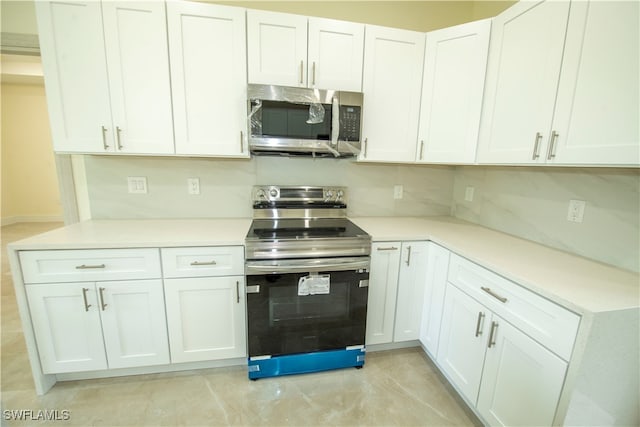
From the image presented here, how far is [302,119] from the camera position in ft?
5.37

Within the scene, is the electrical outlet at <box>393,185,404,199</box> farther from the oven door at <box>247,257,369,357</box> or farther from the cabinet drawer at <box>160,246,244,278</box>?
the cabinet drawer at <box>160,246,244,278</box>

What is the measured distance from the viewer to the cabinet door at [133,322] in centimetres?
150

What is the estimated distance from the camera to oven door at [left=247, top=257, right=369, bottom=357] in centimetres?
152

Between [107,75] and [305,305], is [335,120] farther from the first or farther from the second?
[107,75]

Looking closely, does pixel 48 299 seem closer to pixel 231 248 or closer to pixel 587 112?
pixel 231 248

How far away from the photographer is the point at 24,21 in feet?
5.92

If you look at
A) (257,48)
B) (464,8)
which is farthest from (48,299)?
(464,8)

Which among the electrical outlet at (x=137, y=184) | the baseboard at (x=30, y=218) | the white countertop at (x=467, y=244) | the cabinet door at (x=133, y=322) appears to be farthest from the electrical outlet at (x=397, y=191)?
the baseboard at (x=30, y=218)

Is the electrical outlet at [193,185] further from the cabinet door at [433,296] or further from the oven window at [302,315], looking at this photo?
the cabinet door at [433,296]

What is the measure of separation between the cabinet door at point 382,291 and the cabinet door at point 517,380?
0.61 metres

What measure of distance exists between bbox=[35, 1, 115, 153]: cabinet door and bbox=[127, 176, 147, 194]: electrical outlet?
347 millimetres

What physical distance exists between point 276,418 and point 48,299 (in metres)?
1.40

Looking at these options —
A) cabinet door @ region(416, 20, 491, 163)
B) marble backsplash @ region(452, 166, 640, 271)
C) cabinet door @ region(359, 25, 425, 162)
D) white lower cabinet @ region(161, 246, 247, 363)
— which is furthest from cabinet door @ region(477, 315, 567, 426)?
white lower cabinet @ region(161, 246, 247, 363)

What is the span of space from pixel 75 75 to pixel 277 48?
1.17 meters
